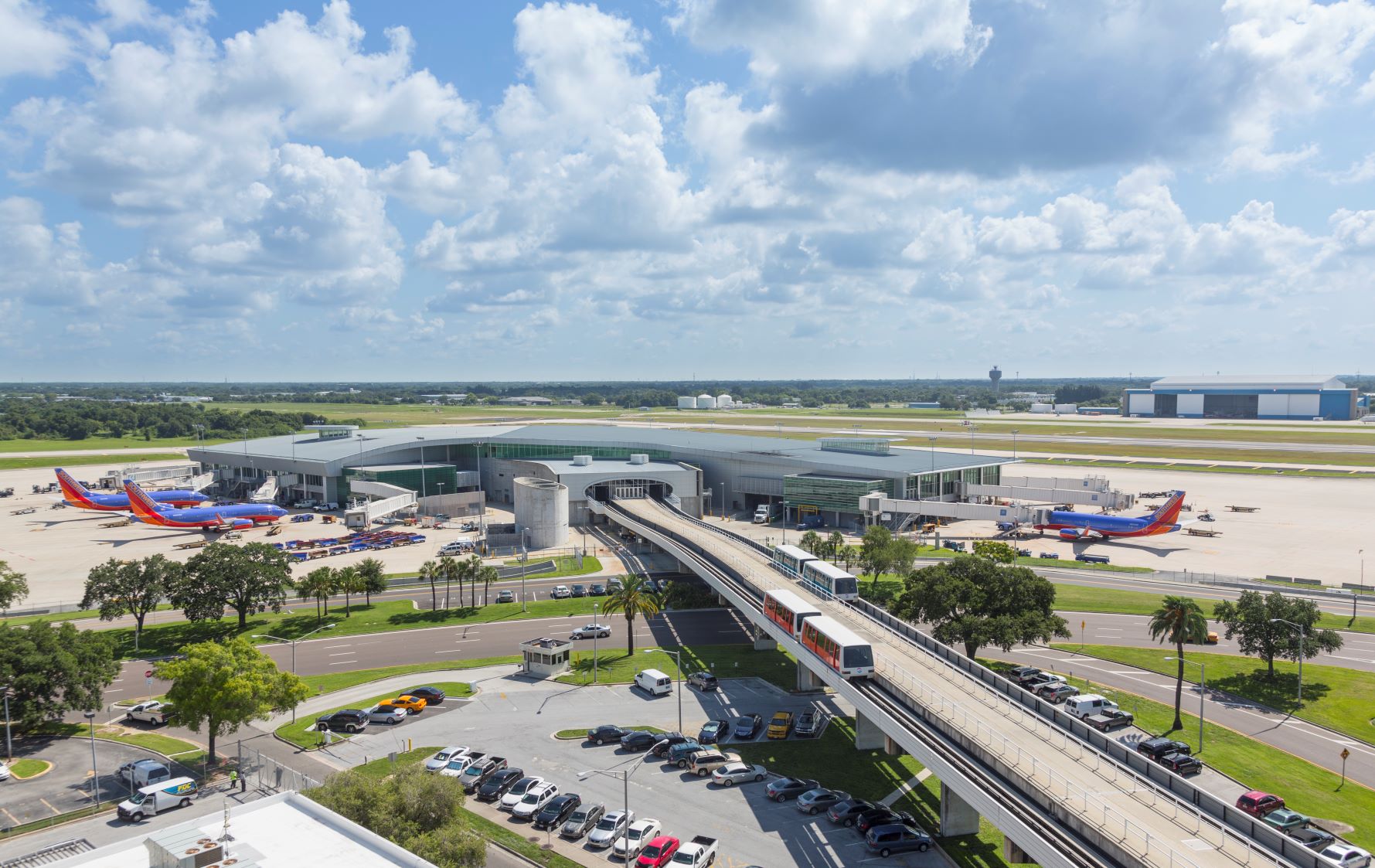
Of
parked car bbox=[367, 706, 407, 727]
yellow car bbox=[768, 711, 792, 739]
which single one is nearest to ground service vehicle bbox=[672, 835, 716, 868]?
yellow car bbox=[768, 711, 792, 739]

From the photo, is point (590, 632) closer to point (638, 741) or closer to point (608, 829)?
point (638, 741)

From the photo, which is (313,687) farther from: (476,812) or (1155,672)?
(1155,672)

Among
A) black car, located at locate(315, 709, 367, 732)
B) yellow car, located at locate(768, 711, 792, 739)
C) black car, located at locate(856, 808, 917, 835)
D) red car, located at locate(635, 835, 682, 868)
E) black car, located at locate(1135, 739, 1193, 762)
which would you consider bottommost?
black car, located at locate(315, 709, 367, 732)

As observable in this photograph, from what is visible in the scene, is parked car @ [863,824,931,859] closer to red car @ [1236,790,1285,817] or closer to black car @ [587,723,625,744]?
red car @ [1236,790,1285,817]

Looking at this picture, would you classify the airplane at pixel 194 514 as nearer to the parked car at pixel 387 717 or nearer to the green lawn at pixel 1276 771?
the parked car at pixel 387 717

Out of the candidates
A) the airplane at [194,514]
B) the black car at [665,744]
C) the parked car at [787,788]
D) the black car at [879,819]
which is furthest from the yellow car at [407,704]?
the airplane at [194,514]

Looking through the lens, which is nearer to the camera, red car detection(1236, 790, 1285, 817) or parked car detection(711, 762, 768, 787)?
red car detection(1236, 790, 1285, 817)

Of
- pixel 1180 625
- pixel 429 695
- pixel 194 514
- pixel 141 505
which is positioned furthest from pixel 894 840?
pixel 141 505
